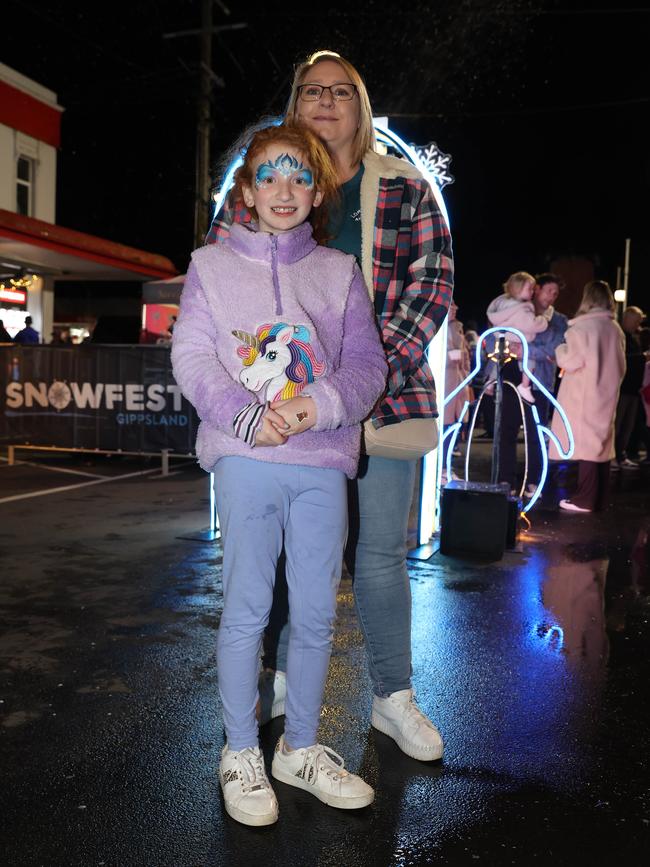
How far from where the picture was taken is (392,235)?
285 cm

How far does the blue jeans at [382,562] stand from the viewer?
2806 mm

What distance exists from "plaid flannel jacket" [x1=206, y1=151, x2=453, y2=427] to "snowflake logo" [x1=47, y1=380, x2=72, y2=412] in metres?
7.54

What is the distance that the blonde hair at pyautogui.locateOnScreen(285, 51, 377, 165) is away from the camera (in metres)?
2.87

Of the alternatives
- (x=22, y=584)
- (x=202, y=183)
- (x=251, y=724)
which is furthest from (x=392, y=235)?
(x=202, y=183)

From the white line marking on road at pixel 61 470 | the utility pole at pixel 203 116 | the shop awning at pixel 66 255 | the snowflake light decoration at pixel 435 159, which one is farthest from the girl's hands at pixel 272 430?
the utility pole at pixel 203 116

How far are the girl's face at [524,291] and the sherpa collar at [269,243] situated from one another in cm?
552

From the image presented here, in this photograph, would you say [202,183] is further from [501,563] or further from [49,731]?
[49,731]

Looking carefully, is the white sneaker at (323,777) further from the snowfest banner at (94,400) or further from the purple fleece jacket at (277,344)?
the snowfest banner at (94,400)

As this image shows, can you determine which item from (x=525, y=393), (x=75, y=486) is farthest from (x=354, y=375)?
(x=75, y=486)

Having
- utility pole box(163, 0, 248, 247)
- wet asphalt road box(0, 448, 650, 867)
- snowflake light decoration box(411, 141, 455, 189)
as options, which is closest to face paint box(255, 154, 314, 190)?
wet asphalt road box(0, 448, 650, 867)

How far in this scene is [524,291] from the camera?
7672mm

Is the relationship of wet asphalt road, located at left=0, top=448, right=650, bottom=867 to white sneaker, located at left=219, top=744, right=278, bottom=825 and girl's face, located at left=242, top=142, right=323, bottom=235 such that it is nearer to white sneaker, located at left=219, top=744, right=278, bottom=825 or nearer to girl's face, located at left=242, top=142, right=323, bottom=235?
white sneaker, located at left=219, top=744, right=278, bottom=825

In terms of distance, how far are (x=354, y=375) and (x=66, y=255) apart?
16.9m

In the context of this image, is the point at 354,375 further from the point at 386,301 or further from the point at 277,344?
the point at 386,301
